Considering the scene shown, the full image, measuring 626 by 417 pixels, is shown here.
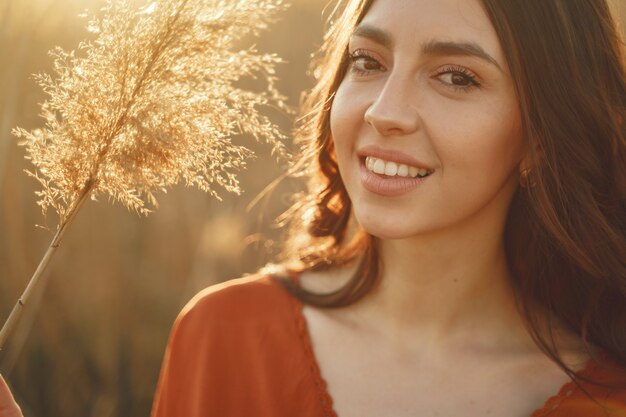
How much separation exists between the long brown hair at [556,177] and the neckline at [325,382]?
0.04 m

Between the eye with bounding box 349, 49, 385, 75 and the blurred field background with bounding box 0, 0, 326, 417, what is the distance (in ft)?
4.50

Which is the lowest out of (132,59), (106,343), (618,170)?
(106,343)

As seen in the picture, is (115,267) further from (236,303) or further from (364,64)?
(364,64)

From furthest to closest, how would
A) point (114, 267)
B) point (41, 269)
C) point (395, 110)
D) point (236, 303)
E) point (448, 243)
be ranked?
point (114, 267)
point (236, 303)
point (448, 243)
point (395, 110)
point (41, 269)

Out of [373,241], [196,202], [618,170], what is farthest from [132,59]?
[196,202]

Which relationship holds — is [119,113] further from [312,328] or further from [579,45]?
[579,45]

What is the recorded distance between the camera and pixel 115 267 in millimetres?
3672

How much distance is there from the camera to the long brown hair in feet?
5.49

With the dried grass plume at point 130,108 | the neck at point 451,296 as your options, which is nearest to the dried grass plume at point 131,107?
the dried grass plume at point 130,108

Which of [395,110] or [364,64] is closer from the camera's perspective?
[395,110]

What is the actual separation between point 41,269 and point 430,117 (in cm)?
80

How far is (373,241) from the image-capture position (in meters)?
2.00

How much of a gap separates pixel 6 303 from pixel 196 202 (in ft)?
3.08

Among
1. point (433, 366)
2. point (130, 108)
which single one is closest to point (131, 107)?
point (130, 108)
